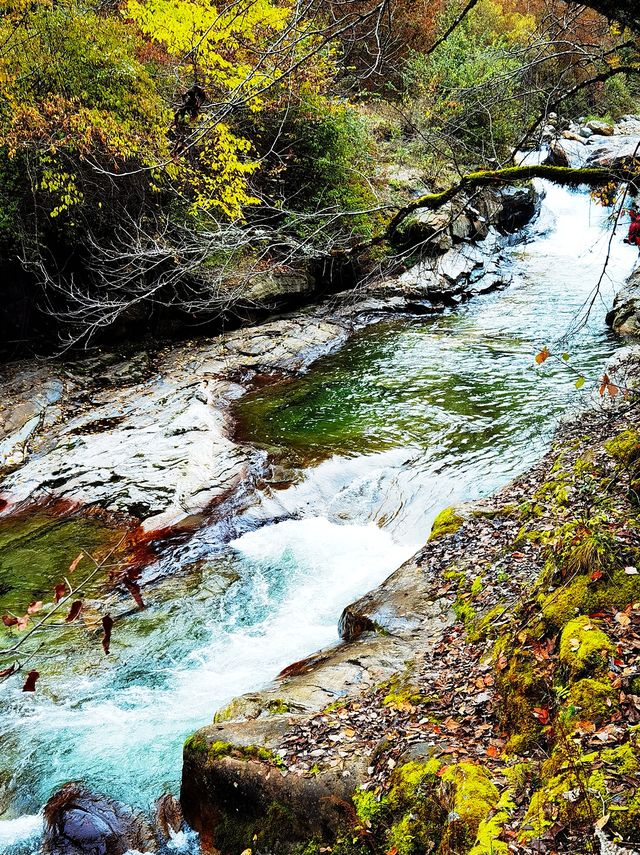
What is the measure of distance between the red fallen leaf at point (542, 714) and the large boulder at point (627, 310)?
1141 cm

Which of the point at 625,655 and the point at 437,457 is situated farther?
the point at 437,457

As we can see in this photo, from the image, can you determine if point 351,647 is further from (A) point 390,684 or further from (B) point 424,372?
(B) point 424,372

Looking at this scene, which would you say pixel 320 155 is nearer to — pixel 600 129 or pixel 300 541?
pixel 300 541

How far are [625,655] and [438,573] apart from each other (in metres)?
2.87

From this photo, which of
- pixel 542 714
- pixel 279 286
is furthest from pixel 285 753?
pixel 279 286

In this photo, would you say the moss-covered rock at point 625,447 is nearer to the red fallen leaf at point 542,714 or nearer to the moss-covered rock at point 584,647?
the moss-covered rock at point 584,647

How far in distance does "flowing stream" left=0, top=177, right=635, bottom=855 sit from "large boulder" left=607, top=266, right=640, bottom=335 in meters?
0.39

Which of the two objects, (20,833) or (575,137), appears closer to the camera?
(20,833)

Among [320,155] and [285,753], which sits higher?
[320,155]

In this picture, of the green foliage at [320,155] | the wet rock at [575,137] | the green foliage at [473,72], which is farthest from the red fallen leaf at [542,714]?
the wet rock at [575,137]

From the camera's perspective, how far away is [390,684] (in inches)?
180

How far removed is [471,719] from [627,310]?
1207cm

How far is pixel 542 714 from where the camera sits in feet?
11.2

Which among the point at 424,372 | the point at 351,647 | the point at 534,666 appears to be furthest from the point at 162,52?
the point at 534,666
